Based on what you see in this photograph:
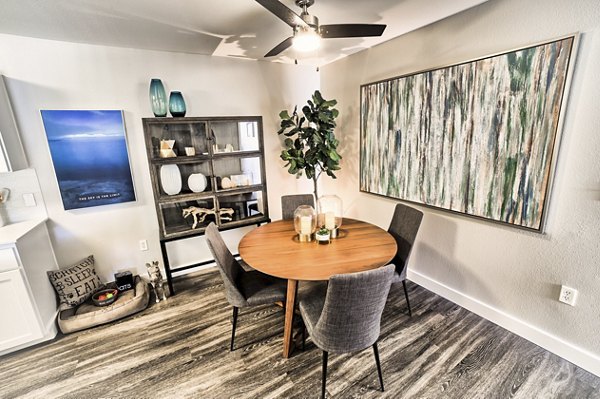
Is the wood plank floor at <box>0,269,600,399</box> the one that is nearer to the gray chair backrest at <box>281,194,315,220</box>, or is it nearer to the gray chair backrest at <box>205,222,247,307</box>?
the gray chair backrest at <box>205,222,247,307</box>

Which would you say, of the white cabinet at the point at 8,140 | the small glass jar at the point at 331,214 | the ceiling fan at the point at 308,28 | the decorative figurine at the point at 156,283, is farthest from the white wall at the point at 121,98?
the ceiling fan at the point at 308,28

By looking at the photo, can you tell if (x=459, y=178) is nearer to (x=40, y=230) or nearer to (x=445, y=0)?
(x=445, y=0)

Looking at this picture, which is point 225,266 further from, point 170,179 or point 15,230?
point 15,230

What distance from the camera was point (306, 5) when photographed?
5.75 feet

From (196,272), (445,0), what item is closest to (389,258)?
(445,0)

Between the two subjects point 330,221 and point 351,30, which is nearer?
point 351,30

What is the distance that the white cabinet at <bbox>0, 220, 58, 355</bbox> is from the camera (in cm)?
193

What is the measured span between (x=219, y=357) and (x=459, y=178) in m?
2.34

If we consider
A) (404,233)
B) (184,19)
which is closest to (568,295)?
(404,233)

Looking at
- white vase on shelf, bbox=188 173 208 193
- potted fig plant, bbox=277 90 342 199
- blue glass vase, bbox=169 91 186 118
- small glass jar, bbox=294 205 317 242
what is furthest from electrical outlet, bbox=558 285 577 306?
blue glass vase, bbox=169 91 186 118

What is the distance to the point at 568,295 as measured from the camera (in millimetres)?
1771

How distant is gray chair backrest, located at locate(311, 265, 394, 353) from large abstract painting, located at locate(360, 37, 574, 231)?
4.28 ft

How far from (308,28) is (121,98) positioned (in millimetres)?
2059

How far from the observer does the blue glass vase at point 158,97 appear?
8.39ft
